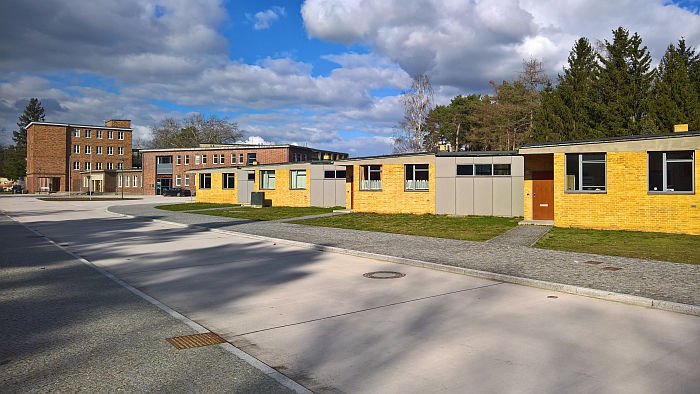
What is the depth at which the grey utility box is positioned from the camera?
129 feet

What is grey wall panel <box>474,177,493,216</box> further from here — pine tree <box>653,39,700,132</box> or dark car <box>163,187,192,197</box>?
dark car <box>163,187,192,197</box>

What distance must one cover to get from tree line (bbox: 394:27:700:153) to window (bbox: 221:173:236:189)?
19.2 meters

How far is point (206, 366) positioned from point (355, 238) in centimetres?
1209

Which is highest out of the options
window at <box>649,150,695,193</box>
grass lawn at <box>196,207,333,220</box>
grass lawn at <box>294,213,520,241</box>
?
window at <box>649,150,695,193</box>

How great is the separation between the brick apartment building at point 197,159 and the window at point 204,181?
23.6 m

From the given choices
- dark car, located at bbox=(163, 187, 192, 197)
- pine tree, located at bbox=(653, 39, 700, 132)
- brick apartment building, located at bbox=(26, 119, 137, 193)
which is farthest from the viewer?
brick apartment building, located at bbox=(26, 119, 137, 193)

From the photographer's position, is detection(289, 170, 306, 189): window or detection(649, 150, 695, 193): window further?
detection(289, 170, 306, 189): window

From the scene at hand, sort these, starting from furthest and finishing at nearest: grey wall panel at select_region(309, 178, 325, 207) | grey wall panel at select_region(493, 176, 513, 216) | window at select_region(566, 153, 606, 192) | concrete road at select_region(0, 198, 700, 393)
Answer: grey wall panel at select_region(309, 178, 325, 207) < grey wall panel at select_region(493, 176, 513, 216) < window at select_region(566, 153, 606, 192) < concrete road at select_region(0, 198, 700, 393)

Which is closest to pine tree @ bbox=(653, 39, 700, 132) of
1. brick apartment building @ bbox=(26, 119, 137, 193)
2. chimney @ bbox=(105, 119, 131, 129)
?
brick apartment building @ bbox=(26, 119, 137, 193)

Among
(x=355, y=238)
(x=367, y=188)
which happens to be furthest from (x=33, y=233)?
(x=367, y=188)

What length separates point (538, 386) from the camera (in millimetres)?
4613

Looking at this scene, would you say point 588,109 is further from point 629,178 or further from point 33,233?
point 33,233

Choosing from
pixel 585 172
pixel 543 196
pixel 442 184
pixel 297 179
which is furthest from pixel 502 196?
pixel 297 179

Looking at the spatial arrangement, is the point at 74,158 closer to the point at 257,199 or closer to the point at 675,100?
the point at 257,199
